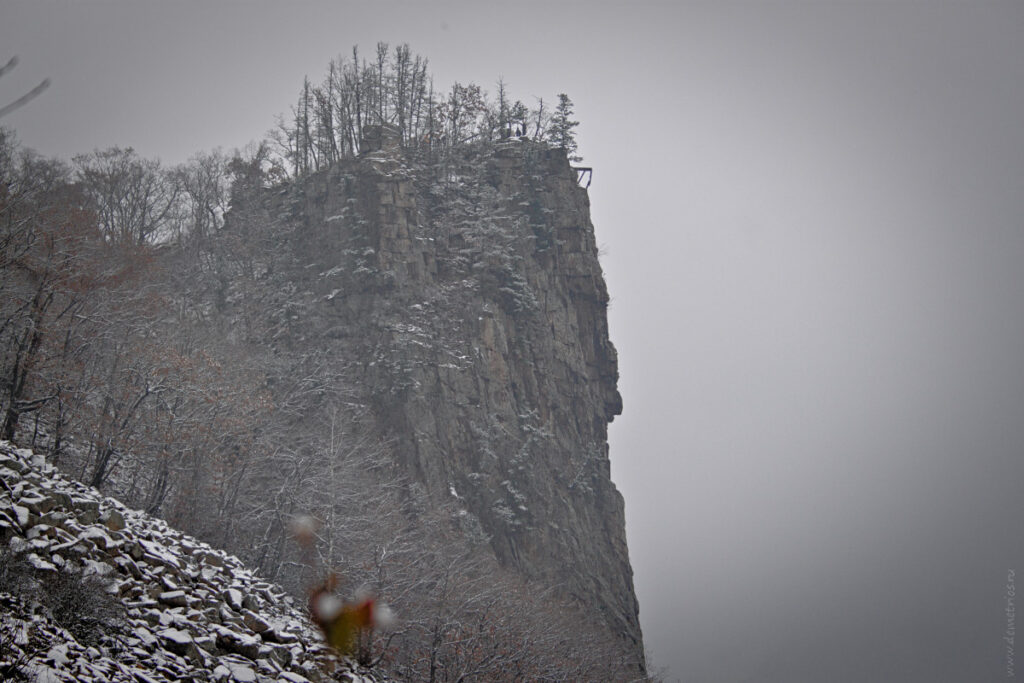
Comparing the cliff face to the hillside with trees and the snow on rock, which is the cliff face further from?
the snow on rock

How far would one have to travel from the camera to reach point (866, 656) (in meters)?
191

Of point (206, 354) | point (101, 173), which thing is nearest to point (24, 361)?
point (206, 354)

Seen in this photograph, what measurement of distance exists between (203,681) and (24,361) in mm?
15190

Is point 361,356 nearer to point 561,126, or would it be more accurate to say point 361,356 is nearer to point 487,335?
point 487,335

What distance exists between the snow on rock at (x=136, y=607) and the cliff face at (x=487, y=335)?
22.6 meters

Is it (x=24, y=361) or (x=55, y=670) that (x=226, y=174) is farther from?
(x=55, y=670)

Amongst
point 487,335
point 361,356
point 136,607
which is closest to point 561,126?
point 487,335

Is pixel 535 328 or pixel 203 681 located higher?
pixel 535 328

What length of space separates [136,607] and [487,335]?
111 feet

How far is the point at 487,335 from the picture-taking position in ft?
144

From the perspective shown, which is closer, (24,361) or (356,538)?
(24,361)

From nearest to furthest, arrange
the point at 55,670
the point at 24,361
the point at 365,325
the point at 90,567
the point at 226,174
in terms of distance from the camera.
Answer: the point at 55,670 < the point at 90,567 < the point at 24,361 < the point at 365,325 < the point at 226,174

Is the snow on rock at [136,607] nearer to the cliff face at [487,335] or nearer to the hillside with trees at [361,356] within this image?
the hillside with trees at [361,356]

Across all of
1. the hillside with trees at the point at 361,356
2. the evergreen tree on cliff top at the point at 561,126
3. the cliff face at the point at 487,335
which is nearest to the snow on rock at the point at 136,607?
the hillside with trees at the point at 361,356
